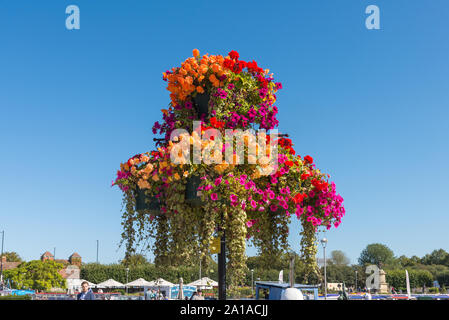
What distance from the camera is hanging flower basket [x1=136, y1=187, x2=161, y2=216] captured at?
19.5 feet

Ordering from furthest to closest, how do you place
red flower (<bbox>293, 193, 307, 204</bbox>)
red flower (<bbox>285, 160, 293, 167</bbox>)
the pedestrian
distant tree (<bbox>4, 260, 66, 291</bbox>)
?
distant tree (<bbox>4, 260, 66, 291</bbox>)
the pedestrian
red flower (<bbox>285, 160, 293, 167</bbox>)
red flower (<bbox>293, 193, 307, 204</bbox>)

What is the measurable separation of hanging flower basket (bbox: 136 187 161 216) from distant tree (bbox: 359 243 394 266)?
354 ft

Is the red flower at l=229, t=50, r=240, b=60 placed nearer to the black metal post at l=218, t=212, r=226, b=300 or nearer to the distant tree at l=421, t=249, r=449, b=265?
the black metal post at l=218, t=212, r=226, b=300

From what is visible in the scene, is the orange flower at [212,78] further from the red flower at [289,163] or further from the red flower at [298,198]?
the red flower at [298,198]

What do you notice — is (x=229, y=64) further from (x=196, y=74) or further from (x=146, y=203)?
(x=146, y=203)

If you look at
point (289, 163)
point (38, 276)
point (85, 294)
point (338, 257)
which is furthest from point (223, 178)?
point (338, 257)

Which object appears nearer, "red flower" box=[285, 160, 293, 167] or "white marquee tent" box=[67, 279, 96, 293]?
"red flower" box=[285, 160, 293, 167]

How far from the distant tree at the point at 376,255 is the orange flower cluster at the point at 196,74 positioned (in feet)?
353

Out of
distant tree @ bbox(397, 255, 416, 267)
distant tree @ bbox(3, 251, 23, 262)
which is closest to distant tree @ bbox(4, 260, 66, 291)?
distant tree @ bbox(3, 251, 23, 262)

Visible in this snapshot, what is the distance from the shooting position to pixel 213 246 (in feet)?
19.8

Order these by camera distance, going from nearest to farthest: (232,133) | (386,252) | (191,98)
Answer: (232,133), (191,98), (386,252)
